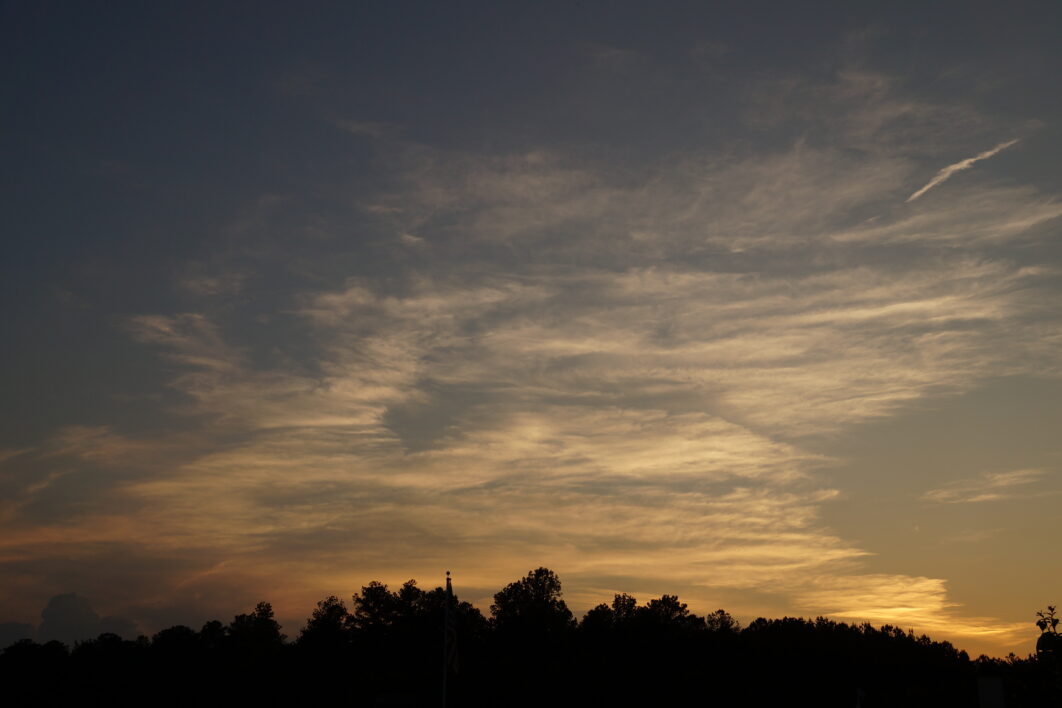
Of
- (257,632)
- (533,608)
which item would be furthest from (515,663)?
(257,632)

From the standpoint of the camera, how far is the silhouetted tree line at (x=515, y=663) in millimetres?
83375

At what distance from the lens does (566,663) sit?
98.0 metres

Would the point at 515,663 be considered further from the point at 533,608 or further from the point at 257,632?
the point at 257,632

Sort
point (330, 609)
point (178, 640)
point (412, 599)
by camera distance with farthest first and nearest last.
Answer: point (330, 609) < point (412, 599) < point (178, 640)

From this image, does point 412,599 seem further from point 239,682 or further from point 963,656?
point 963,656

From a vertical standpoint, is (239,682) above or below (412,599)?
below

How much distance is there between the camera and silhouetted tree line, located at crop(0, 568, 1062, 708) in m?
83.4

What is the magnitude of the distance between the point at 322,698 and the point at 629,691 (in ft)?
98.9

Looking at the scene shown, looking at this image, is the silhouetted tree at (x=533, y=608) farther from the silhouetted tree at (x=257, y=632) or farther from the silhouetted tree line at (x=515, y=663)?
the silhouetted tree at (x=257, y=632)

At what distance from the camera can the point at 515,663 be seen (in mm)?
104188

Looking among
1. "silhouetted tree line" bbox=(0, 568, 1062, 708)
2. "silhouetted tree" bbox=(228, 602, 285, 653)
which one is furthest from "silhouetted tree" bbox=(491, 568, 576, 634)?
"silhouetted tree" bbox=(228, 602, 285, 653)

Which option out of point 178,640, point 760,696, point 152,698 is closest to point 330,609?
point 178,640

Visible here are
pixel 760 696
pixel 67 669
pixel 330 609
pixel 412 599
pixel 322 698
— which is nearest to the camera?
pixel 760 696

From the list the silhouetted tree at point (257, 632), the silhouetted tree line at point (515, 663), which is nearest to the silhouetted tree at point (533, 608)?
the silhouetted tree line at point (515, 663)
